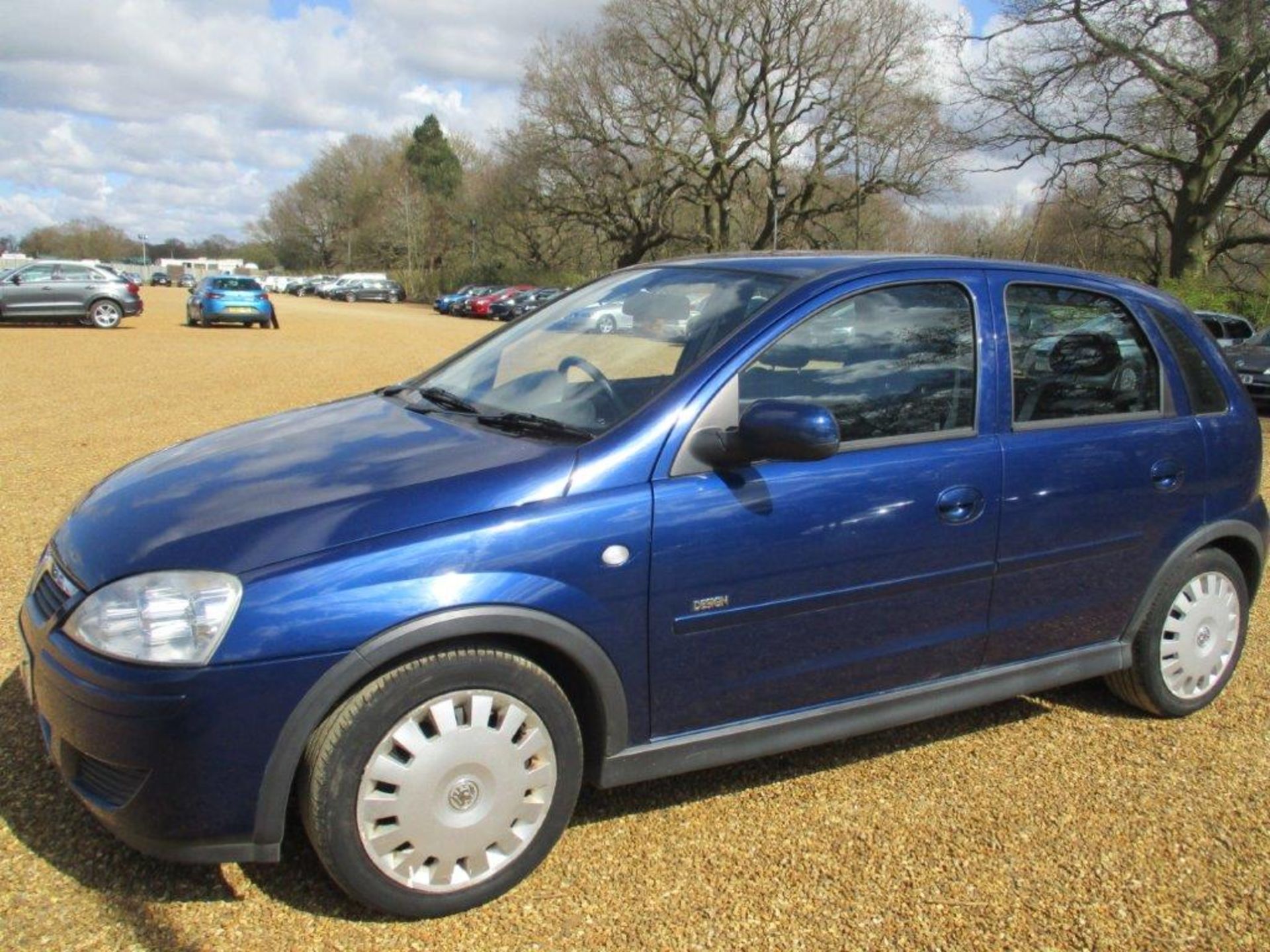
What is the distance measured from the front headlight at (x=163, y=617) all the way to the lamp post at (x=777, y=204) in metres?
36.6

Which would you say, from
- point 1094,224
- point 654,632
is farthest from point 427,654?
point 1094,224

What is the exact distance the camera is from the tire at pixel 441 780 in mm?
2451

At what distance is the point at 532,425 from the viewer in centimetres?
307

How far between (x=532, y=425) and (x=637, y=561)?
620 millimetres

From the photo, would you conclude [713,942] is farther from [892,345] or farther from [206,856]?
[892,345]

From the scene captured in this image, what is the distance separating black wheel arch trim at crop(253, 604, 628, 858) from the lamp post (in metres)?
36.4

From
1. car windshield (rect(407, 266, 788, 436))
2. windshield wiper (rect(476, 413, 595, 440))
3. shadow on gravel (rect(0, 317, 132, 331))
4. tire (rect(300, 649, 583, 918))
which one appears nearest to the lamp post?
shadow on gravel (rect(0, 317, 132, 331))

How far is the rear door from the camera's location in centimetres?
336

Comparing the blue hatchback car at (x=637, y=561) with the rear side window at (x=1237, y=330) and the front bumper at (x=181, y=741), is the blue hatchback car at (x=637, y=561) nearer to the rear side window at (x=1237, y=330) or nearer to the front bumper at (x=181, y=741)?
the front bumper at (x=181, y=741)

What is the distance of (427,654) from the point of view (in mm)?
2504

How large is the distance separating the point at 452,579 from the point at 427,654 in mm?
201

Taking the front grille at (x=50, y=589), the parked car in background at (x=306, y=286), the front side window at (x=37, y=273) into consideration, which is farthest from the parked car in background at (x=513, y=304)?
the front grille at (x=50, y=589)

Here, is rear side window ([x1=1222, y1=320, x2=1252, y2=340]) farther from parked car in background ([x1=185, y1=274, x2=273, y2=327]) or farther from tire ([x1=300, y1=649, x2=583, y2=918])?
parked car in background ([x1=185, y1=274, x2=273, y2=327])

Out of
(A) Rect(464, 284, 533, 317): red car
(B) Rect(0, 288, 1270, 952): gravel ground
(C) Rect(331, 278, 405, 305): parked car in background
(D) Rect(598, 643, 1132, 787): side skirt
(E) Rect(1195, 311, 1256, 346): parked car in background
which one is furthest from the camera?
(C) Rect(331, 278, 405, 305): parked car in background
